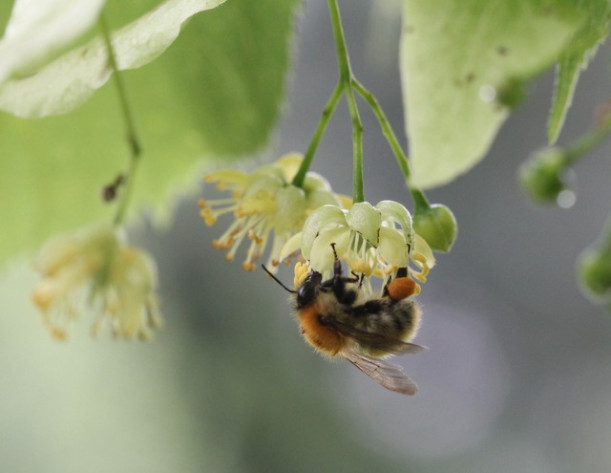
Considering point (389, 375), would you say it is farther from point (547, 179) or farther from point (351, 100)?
point (547, 179)

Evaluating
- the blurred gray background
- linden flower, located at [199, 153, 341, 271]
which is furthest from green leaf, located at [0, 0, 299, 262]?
the blurred gray background

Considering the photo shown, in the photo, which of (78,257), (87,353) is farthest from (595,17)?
(87,353)

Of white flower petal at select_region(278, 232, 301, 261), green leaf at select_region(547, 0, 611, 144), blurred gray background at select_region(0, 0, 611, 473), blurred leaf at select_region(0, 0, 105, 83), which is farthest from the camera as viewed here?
blurred gray background at select_region(0, 0, 611, 473)

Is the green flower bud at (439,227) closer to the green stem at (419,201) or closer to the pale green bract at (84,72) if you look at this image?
the green stem at (419,201)

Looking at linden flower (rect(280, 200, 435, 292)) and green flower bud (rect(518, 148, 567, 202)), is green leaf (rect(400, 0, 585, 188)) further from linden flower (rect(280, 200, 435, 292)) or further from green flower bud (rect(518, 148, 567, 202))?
green flower bud (rect(518, 148, 567, 202))

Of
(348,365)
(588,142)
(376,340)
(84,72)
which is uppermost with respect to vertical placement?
(348,365)

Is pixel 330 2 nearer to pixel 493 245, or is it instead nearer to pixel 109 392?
pixel 109 392

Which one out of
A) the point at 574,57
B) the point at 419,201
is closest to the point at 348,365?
the point at 419,201
